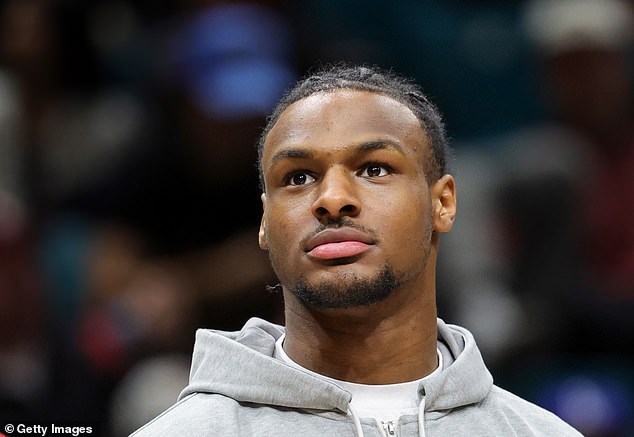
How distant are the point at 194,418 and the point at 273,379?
240 millimetres

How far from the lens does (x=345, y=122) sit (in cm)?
333

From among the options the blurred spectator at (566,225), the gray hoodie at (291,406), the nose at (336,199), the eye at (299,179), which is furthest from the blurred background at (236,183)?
the nose at (336,199)

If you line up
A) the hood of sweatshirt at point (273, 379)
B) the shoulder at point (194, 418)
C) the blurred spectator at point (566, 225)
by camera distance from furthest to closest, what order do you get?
the blurred spectator at point (566, 225), the hood of sweatshirt at point (273, 379), the shoulder at point (194, 418)

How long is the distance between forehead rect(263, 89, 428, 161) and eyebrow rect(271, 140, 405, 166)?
0.05 ft

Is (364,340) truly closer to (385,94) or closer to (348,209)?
(348,209)

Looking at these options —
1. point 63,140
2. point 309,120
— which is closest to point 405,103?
point 309,120

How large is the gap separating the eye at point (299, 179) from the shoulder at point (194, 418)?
623 millimetres

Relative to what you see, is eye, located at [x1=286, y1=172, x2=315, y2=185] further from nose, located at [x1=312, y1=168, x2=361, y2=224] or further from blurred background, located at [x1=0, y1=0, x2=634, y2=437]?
blurred background, located at [x1=0, y1=0, x2=634, y2=437]

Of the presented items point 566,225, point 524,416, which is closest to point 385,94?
point 524,416

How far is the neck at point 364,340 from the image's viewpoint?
11.0ft

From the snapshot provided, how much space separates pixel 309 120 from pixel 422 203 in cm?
39

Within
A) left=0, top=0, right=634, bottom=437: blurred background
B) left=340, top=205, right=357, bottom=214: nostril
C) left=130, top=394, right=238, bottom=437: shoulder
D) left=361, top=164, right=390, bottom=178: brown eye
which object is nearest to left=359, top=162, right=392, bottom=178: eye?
left=361, top=164, right=390, bottom=178: brown eye

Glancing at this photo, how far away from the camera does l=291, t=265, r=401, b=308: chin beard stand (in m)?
3.18

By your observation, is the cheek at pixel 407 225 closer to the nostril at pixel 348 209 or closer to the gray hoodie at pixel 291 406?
the nostril at pixel 348 209
